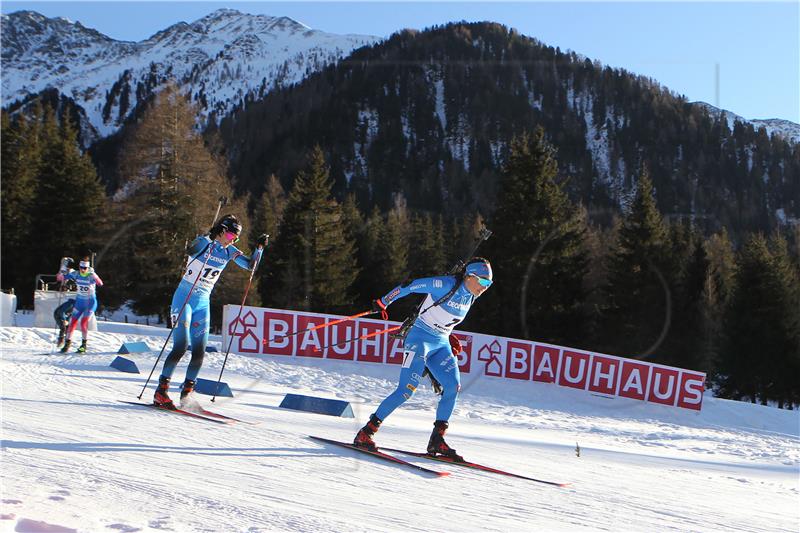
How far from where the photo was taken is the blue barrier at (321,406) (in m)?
9.63

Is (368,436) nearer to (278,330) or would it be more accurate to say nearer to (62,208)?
(278,330)

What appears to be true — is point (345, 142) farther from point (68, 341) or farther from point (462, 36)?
point (68, 341)

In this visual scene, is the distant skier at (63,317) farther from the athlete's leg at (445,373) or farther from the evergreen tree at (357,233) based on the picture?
the evergreen tree at (357,233)

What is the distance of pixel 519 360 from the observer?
58.3 ft

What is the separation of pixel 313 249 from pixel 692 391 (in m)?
21.9

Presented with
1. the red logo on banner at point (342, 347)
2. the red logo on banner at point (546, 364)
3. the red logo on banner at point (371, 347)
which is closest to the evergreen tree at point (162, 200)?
the red logo on banner at point (342, 347)

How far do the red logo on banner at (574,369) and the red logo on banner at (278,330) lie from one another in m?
7.38

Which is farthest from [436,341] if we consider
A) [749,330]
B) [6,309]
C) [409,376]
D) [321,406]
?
[749,330]

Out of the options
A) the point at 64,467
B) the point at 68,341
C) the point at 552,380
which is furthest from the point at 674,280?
the point at 64,467

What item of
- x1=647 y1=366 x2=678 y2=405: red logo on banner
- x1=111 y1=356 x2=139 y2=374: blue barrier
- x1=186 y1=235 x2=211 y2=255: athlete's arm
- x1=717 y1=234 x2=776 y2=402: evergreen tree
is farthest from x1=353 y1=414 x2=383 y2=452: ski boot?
x1=717 y1=234 x2=776 y2=402: evergreen tree

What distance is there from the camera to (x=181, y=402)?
26.1 ft

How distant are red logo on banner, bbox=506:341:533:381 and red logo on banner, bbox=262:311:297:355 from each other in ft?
19.5

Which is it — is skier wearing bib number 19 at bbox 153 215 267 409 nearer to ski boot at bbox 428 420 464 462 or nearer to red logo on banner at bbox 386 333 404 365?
ski boot at bbox 428 420 464 462

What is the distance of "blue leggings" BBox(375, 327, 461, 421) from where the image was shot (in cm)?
646
